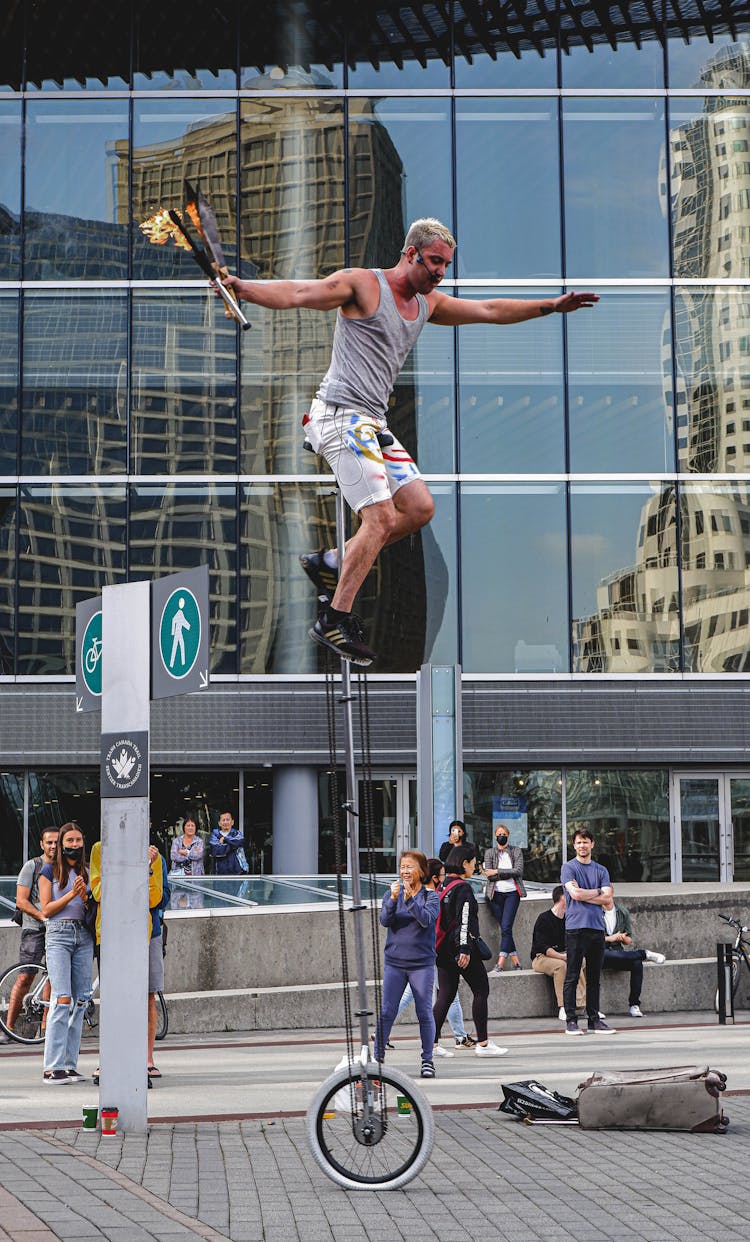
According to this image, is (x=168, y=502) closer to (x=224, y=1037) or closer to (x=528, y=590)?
(x=528, y=590)

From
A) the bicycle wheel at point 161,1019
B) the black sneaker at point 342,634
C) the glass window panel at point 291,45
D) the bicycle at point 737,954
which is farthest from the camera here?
the glass window panel at point 291,45

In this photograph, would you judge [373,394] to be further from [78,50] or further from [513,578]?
[78,50]

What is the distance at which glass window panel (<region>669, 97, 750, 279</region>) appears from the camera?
29781mm

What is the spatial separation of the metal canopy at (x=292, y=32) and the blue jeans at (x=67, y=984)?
2087 centimetres

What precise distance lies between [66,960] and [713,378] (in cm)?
1978

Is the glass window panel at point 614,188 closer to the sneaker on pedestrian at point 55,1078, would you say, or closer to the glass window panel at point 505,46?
the glass window panel at point 505,46

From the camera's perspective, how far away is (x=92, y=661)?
1118cm

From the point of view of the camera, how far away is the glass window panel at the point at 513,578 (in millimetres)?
28703

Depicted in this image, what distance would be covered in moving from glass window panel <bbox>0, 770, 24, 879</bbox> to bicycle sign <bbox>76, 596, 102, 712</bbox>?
1809 centimetres

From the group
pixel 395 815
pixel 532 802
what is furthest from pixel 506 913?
pixel 395 815

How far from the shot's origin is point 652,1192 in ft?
28.0

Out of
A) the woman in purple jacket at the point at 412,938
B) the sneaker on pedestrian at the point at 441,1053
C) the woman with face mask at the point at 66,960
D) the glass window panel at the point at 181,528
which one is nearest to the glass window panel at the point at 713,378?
the glass window panel at the point at 181,528

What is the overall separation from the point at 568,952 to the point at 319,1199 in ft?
29.1

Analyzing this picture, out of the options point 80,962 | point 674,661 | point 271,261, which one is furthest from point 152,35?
point 80,962
